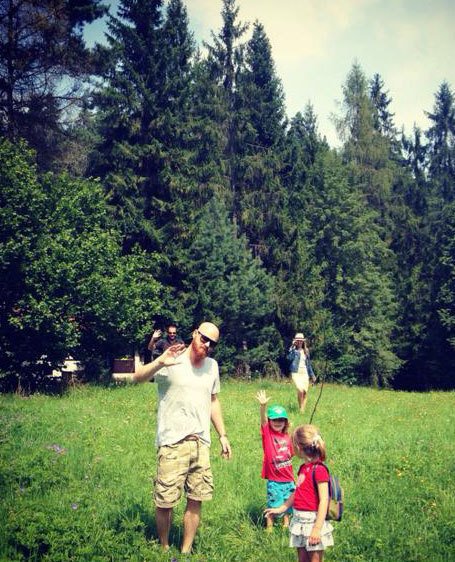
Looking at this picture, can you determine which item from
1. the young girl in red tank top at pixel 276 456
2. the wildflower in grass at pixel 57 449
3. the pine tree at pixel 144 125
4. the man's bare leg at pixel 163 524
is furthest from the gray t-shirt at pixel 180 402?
the pine tree at pixel 144 125

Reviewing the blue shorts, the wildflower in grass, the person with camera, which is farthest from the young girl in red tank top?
the person with camera

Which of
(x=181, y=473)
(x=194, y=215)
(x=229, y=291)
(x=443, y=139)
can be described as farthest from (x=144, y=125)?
(x=443, y=139)

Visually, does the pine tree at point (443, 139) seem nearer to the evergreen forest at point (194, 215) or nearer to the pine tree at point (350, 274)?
the evergreen forest at point (194, 215)

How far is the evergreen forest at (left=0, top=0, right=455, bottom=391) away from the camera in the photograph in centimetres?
1930

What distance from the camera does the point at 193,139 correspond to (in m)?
29.2

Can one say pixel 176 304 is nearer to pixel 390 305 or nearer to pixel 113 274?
pixel 113 274

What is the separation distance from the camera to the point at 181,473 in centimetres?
575

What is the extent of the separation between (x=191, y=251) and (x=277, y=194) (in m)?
9.43

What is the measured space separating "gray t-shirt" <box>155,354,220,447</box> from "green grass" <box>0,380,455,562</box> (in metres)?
1.15

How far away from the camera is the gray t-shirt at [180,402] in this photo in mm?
5828

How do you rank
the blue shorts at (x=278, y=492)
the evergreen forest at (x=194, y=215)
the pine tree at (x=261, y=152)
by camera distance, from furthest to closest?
the pine tree at (x=261, y=152), the evergreen forest at (x=194, y=215), the blue shorts at (x=278, y=492)

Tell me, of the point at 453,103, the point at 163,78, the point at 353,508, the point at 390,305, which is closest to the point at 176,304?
the point at 163,78

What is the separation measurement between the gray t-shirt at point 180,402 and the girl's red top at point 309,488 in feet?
4.14

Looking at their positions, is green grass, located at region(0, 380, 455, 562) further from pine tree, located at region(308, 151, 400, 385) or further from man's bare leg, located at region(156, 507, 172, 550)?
pine tree, located at region(308, 151, 400, 385)
